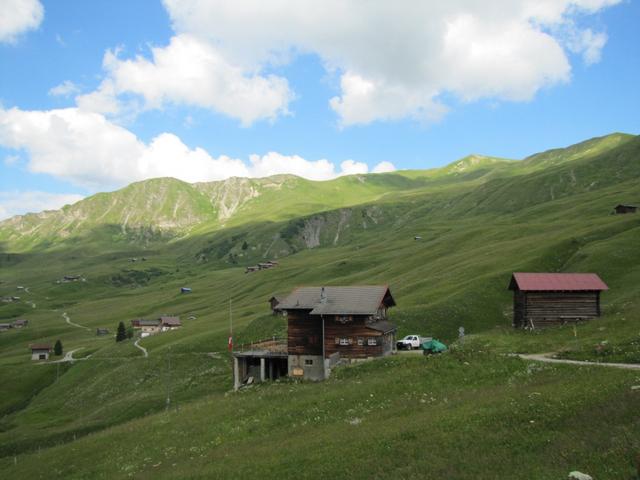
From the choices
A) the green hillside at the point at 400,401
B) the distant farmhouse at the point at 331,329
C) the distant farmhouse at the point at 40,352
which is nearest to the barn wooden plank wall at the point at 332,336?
the distant farmhouse at the point at 331,329

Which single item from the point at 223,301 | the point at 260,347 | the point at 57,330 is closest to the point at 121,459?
the point at 260,347

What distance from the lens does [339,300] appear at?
59375 millimetres

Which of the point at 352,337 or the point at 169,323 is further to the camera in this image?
the point at 169,323

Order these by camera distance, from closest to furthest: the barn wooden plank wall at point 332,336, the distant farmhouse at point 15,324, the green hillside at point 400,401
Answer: the green hillside at point 400,401 < the barn wooden plank wall at point 332,336 < the distant farmhouse at point 15,324

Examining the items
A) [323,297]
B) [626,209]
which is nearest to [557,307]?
[323,297]

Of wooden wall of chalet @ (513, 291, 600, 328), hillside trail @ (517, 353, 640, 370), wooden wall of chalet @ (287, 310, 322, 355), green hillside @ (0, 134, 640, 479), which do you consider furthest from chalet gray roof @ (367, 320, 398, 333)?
hillside trail @ (517, 353, 640, 370)

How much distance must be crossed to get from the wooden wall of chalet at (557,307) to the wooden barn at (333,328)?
643 inches

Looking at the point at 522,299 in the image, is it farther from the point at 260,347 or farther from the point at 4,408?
the point at 4,408

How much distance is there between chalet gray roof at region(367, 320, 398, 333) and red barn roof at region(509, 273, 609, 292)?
1582 cm

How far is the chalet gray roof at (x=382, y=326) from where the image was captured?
56.4 meters

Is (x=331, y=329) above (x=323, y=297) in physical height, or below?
below

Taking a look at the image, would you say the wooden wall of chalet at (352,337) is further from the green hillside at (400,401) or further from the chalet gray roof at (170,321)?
the chalet gray roof at (170,321)

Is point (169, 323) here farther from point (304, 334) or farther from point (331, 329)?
point (331, 329)

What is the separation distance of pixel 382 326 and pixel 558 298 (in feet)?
69.5
